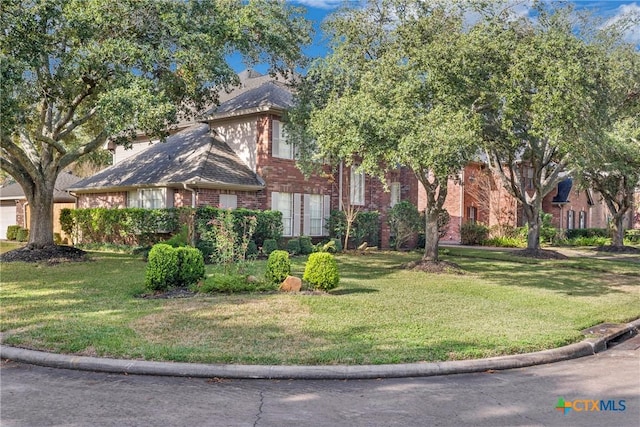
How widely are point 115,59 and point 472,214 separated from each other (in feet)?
85.2

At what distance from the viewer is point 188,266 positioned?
35.5ft

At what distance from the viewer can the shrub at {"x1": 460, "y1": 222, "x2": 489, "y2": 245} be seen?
32031 mm

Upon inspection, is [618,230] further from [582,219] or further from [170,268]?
[170,268]

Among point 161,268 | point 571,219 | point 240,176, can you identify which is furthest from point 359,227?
point 571,219

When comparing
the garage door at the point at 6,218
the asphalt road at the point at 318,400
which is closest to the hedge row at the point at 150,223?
the garage door at the point at 6,218

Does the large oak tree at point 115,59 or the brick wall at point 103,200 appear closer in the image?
the large oak tree at point 115,59

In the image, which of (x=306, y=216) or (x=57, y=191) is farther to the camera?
(x=57, y=191)

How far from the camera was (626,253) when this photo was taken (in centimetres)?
2788

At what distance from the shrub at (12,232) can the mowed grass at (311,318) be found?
15.7m

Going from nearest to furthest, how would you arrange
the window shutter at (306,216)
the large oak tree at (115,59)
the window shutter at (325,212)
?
the large oak tree at (115,59) < the window shutter at (306,216) < the window shutter at (325,212)

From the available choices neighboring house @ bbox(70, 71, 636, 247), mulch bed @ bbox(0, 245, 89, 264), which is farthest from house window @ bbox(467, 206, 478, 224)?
mulch bed @ bbox(0, 245, 89, 264)

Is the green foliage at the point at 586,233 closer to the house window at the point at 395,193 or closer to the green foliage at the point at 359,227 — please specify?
the house window at the point at 395,193

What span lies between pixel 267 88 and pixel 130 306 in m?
15.0

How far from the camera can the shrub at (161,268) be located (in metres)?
10.4
